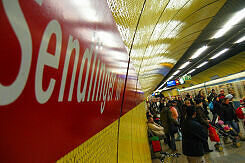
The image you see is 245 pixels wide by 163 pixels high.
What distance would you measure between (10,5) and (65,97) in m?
0.27

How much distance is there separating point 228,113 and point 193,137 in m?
3.64

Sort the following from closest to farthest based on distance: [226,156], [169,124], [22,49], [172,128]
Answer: [22,49] → [226,156] → [172,128] → [169,124]

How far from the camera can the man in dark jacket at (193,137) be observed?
3064 mm

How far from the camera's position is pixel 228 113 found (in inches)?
223

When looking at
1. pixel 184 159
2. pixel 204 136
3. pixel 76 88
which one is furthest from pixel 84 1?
pixel 184 159

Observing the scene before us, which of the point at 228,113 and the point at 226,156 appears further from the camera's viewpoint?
the point at 228,113

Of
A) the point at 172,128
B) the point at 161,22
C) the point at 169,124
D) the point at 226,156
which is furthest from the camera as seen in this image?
the point at 169,124

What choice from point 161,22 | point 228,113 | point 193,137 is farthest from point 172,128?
point 161,22

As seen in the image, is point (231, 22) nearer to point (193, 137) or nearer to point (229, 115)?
point (229, 115)

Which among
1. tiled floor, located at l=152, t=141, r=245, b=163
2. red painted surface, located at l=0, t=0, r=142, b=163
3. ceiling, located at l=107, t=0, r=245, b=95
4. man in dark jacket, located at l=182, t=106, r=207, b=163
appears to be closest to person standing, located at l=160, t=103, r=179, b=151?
tiled floor, located at l=152, t=141, r=245, b=163

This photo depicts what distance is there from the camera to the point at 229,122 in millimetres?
5707

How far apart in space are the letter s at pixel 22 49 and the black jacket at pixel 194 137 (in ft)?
11.2

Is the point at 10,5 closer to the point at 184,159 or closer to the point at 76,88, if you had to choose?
the point at 76,88

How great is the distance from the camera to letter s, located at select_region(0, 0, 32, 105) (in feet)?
0.81
